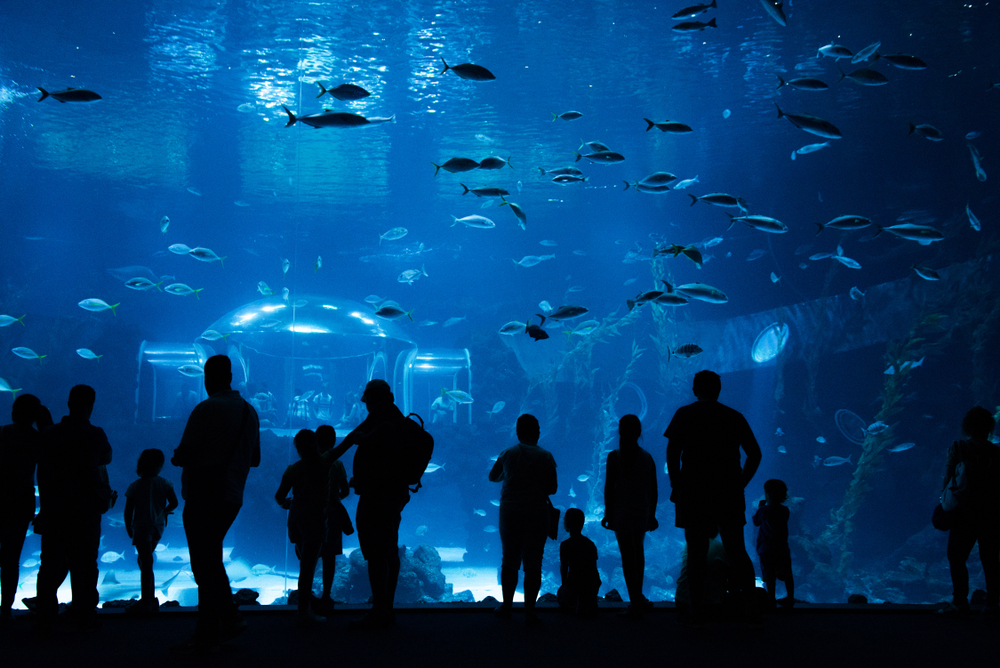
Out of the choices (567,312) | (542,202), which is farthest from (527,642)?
(542,202)

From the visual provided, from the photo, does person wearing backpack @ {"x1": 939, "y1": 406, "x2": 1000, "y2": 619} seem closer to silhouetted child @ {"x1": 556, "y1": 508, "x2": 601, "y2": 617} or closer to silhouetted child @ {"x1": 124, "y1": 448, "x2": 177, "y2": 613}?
silhouetted child @ {"x1": 556, "y1": 508, "x2": 601, "y2": 617}

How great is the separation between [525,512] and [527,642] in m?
0.83

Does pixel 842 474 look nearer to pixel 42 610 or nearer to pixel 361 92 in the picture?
pixel 361 92

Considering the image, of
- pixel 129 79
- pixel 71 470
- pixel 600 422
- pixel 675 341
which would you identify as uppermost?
pixel 129 79

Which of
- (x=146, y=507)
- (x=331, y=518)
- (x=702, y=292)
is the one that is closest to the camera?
(x=331, y=518)

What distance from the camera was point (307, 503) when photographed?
13.0ft

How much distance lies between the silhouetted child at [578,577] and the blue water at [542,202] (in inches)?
399

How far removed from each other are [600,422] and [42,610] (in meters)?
24.7

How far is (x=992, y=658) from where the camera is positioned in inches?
119

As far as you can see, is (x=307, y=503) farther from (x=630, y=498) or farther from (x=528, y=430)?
(x=630, y=498)

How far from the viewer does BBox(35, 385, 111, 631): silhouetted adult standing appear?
346cm

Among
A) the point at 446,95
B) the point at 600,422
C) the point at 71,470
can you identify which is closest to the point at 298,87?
the point at 446,95

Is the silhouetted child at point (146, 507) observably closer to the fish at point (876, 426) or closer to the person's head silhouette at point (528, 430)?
the person's head silhouette at point (528, 430)

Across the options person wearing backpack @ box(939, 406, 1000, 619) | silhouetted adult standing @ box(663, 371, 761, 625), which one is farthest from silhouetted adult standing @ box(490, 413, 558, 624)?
person wearing backpack @ box(939, 406, 1000, 619)
